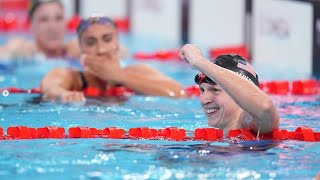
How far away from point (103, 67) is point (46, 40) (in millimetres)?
2596

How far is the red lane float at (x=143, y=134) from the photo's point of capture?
4.78 m

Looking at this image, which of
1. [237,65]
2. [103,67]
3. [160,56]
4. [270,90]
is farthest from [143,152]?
[160,56]

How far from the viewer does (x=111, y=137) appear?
4844mm

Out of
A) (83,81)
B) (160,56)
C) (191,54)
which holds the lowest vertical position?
(160,56)

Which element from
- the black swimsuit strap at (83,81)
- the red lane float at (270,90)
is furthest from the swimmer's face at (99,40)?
the red lane float at (270,90)

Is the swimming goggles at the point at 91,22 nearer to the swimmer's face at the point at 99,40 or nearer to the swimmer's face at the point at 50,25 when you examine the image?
the swimmer's face at the point at 99,40

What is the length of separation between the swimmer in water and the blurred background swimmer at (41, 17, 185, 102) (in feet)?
6.22

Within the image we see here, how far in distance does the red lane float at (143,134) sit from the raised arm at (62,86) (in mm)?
1363

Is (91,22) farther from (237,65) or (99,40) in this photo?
(237,65)

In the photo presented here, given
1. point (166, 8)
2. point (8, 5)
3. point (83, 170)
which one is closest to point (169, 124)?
point (83, 170)

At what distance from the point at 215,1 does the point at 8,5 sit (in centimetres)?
579

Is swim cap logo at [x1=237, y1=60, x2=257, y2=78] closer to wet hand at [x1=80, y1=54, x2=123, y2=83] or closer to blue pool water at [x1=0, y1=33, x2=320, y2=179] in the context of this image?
blue pool water at [x1=0, y1=33, x2=320, y2=179]

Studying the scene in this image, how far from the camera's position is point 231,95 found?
4426 mm

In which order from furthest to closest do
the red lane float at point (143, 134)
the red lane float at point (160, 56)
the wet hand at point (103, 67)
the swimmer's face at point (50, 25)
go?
the red lane float at point (160, 56), the swimmer's face at point (50, 25), the wet hand at point (103, 67), the red lane float at point (143, 134)
